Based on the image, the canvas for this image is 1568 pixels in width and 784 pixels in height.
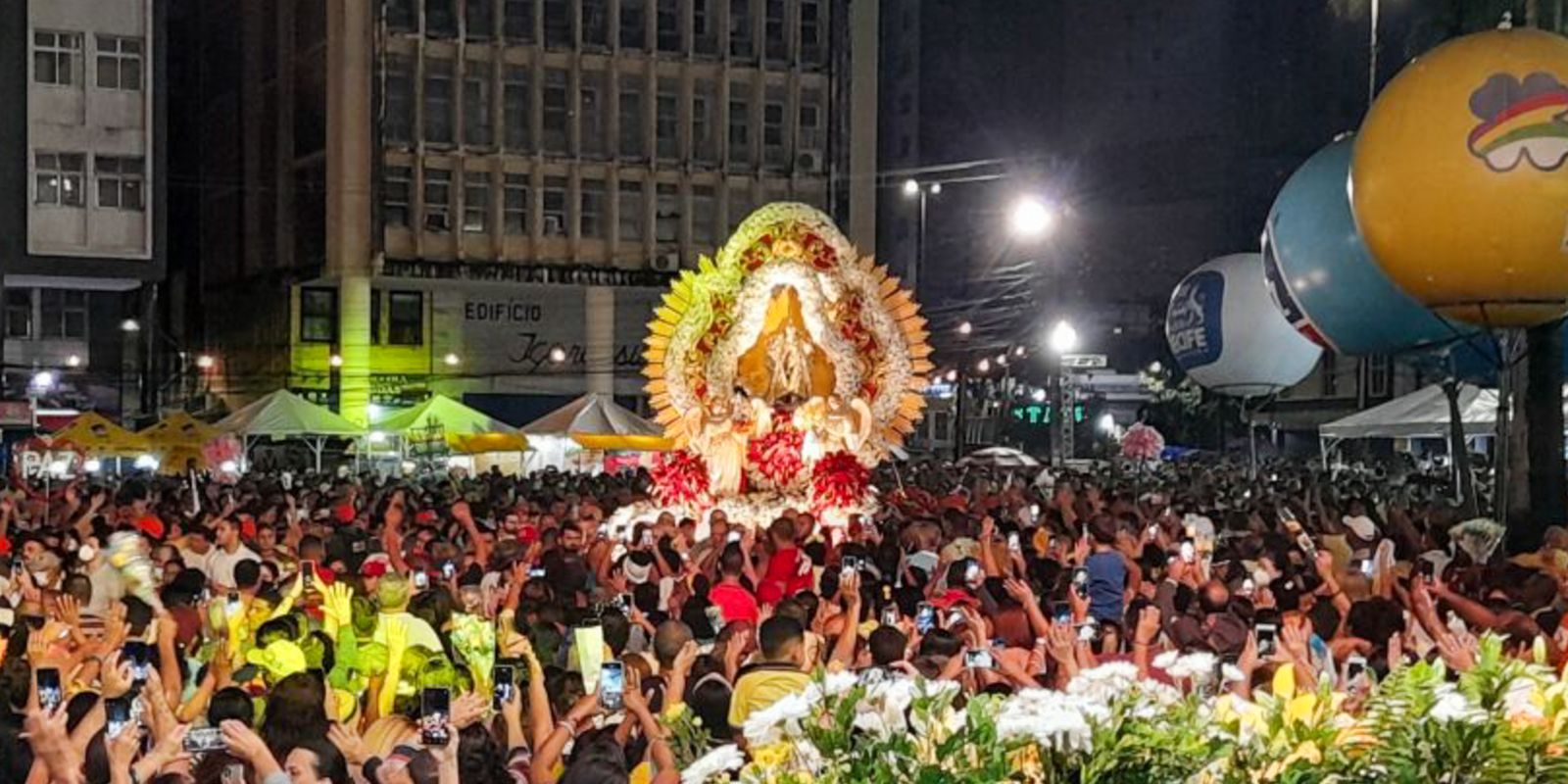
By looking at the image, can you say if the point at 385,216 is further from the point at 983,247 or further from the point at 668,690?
the point at 668,690

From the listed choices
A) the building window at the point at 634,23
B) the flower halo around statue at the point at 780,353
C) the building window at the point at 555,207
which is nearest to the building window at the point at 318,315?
the building window at the point at 555,207

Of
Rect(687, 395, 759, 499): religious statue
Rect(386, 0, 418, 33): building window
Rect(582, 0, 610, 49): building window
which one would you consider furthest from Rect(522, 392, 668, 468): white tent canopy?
Rect(582, 0, 610, 49): building window

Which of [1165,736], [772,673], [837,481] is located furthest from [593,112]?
[1165,736]

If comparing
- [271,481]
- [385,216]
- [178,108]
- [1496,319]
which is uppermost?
[178,108]

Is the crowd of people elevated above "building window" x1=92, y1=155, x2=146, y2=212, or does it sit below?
below

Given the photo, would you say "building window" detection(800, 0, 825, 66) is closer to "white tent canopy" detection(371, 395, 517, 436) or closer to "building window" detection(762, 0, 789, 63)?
"building window" detection(762, 0, 789, 63)

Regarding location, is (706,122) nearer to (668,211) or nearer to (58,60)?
(668,211)

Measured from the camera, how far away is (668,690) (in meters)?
7.59

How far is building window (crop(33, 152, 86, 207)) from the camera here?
3572cm

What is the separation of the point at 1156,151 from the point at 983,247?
38.7 ft

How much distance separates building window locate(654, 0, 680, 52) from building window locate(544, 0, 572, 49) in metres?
2.61

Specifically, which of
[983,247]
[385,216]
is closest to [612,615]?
[385,216]

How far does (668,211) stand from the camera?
155 feet

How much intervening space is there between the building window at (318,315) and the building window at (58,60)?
1023 cm
